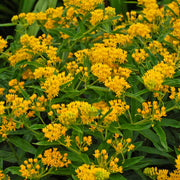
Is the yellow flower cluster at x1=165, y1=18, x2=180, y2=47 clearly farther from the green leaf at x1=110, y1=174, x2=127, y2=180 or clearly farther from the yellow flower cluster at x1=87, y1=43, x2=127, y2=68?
the green leaf at x1=110, y1=174, x2=127, y2=180

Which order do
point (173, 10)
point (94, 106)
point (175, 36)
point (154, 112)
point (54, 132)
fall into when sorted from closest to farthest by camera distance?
1. point (54, 132)
2. point (154, 112)
3. point (94, 106)
4. point (175, 36)
5. point (173, 10)

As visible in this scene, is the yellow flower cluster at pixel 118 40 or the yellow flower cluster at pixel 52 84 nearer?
the yellow flower cluster at pixel 52 84

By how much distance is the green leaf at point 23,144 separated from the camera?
2418 millimetres

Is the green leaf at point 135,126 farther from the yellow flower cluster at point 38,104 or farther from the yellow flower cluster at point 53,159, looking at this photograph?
the yellow flower cluster at point 38,104

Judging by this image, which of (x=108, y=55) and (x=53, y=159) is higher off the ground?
(x=108, y=55)

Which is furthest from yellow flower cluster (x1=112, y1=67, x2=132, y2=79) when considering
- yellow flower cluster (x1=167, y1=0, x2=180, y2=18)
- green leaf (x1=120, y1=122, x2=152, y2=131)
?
yellow flower cluster (x1=167, y1=0, x2=180, y2=18)

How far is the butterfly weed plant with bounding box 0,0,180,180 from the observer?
2.10 meters

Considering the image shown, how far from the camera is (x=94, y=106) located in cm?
236

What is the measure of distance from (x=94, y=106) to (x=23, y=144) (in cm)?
69

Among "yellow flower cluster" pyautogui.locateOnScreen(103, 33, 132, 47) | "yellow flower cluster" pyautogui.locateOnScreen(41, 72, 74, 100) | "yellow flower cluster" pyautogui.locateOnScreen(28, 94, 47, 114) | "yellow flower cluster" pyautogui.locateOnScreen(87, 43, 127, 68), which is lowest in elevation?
"yellow flower cluster" pyautogui.locateOnScreen(28, 94, 47, 114)

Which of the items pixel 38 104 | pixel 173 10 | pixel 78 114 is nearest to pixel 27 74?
pixel 38 104

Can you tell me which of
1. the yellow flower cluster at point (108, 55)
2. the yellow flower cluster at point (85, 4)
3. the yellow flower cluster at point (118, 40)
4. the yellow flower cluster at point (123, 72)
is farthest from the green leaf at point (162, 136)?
the yellow flower cluster at point (85, 4)

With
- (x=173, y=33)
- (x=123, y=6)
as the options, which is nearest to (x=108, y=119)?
(x=173, y=33)

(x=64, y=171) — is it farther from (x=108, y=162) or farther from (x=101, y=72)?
(x=101, y=72)
